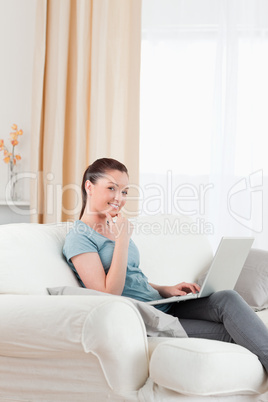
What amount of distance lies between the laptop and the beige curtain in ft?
5.14

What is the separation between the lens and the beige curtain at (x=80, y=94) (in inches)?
140

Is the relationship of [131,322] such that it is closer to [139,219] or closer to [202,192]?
[139,219]

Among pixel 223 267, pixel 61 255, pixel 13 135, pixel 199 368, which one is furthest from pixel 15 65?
pixel 199 368

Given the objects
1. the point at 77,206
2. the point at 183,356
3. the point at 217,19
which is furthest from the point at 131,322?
the point at 217,19

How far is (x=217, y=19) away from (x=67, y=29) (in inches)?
40.4

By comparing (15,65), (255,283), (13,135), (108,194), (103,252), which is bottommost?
(255,283)

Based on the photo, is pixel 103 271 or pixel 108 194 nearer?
pixel 103 271

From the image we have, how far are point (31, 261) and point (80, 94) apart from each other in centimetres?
193

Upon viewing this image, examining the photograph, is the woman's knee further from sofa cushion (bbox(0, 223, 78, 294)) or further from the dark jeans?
sofa cushion (bbox(0, 223, 78, 294))

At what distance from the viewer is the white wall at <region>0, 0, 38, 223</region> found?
3.67 m

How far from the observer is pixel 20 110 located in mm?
3686

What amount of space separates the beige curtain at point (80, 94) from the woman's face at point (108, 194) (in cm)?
140

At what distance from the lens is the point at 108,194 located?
2.12m

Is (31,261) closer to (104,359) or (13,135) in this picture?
(104,359)
